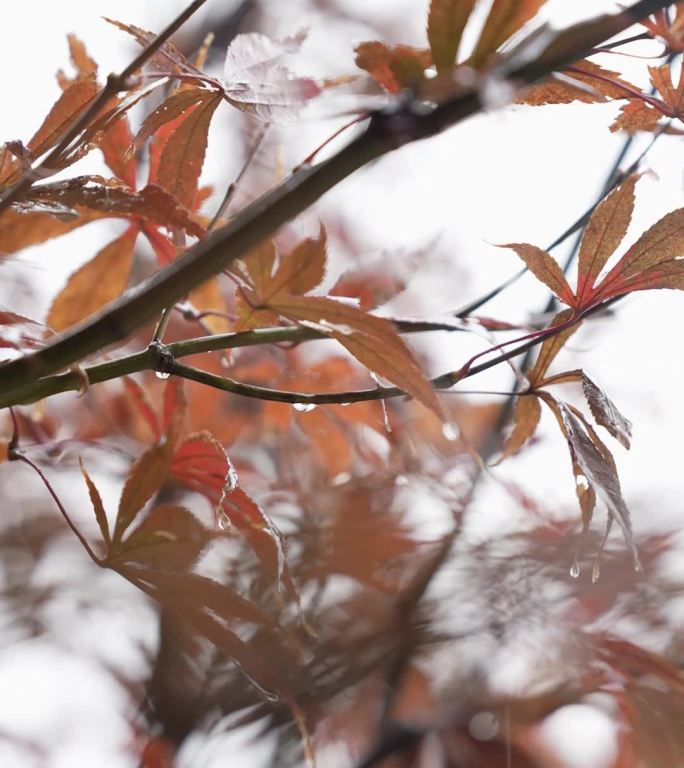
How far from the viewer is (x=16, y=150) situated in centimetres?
29

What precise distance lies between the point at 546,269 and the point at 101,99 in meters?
0.17

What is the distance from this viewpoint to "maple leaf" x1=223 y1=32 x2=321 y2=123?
27 centimetres

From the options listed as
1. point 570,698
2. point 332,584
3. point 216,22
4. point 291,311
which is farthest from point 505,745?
point 216,22

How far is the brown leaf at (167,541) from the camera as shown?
Result: 1.16ft

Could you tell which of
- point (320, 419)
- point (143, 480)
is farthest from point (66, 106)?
point (320, 419)

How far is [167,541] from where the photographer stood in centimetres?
36

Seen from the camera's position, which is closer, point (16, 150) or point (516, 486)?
point (16, 150)

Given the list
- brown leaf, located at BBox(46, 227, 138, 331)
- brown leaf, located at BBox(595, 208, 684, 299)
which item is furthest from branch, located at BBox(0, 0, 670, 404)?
brown leaf, located at BBox(46, 227, 138, 331)

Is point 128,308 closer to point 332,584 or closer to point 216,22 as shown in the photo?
point 332,584

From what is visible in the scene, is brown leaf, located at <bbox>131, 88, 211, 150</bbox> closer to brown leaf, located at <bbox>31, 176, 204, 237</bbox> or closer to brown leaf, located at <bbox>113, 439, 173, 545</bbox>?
brown leaf, located at <bbox>31, 176, 204, 237</bbox>

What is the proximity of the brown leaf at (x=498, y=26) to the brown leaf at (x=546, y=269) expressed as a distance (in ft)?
0.32

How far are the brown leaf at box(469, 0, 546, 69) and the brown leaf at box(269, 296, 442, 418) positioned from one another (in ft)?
0.26

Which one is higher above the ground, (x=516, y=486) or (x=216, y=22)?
(x=216, y=22)

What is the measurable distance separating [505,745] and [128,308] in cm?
46
